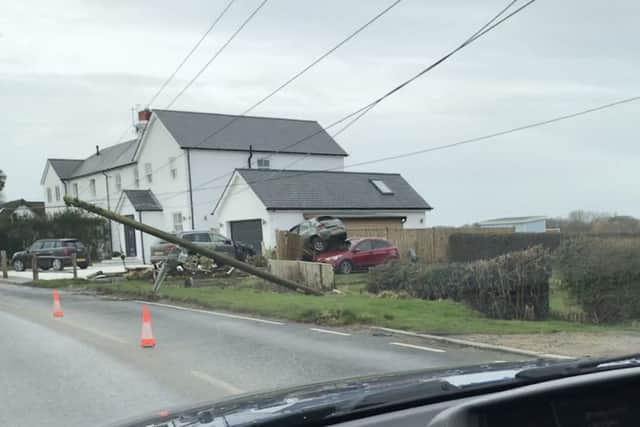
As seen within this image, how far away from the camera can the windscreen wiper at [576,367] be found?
260 cm

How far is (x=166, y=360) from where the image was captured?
9531 mm

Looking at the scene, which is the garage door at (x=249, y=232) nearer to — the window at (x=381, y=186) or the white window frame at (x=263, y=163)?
the white window frame at (x=263, y=163)

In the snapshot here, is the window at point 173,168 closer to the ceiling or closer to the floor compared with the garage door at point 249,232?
closer to the ceiling

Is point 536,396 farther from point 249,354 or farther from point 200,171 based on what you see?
point 200,171

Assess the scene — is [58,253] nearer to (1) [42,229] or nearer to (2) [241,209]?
(1) [42,229]

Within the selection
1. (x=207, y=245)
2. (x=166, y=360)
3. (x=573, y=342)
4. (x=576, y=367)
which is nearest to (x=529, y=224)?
(x=207, y=245)

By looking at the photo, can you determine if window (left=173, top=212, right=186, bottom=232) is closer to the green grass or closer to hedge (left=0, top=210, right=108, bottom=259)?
hedge (left=0, top=210, right=108, bottom=259)

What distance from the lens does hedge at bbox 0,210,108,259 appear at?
4122 centimetres

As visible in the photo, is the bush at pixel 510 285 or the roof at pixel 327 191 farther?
the roof at pixel 327 191

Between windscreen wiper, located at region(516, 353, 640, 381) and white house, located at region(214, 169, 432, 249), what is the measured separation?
31046mm

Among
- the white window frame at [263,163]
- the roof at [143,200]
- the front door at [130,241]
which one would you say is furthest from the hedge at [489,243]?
the front door at [130,241]

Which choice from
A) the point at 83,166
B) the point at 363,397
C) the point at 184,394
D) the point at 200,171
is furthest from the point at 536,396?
the point at 83,166

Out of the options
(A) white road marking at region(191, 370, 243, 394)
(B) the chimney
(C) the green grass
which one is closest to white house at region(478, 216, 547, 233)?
(B) the chimney

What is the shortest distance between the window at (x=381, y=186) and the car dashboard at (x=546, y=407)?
3705cm
